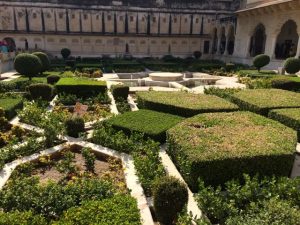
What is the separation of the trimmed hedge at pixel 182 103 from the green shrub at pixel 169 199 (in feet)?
16.9

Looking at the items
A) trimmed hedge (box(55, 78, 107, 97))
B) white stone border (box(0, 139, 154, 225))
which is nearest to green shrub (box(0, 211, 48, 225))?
white stone border (box(0, 139, 154, 225))

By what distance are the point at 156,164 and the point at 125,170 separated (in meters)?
0.74

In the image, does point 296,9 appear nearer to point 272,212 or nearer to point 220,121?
point 220,121

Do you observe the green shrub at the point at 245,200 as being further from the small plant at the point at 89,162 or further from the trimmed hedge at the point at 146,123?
the trimmed hedge at the point at 146,123

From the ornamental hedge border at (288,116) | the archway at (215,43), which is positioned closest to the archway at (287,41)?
the archway at (215,43)

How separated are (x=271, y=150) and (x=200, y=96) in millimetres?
5833

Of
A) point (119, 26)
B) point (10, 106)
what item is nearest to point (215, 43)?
point (119, 26)

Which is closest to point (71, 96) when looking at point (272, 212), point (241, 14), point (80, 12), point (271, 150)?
point (271, 150)

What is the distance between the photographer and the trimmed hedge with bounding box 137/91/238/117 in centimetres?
959

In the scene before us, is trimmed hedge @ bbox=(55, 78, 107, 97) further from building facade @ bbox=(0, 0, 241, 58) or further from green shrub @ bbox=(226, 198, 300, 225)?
building facade @ bbox=(0, 0, 241, 58)

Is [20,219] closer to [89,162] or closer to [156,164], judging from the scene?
Answer: [89,162]

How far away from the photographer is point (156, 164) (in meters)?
6.34

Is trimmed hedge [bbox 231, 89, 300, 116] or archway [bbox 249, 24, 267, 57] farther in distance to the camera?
archway [bbox 249, 24, 267, 57]

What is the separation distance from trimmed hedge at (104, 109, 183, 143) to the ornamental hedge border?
3.27 meters
